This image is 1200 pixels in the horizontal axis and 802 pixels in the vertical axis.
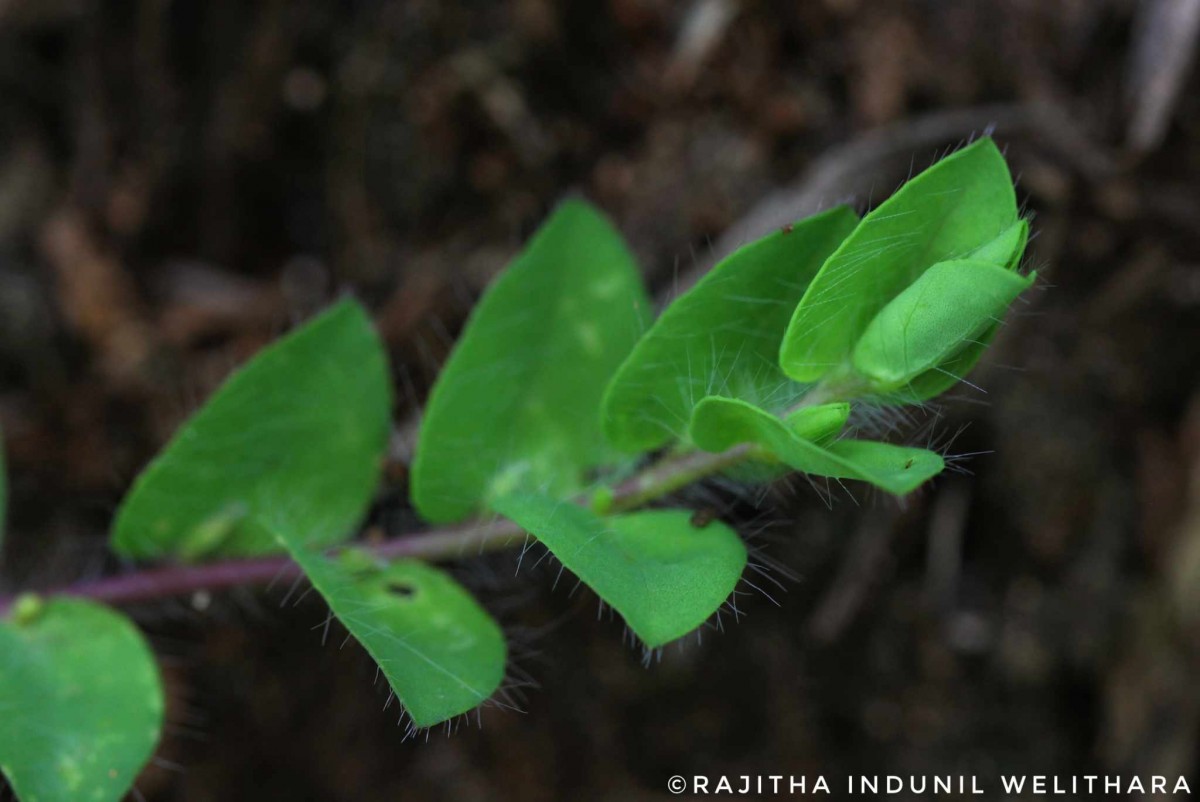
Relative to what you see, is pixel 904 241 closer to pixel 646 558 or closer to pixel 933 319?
pixel 933 319

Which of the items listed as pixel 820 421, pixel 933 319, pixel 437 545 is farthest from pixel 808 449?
pixel 437 545

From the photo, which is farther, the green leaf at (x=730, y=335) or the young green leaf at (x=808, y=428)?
the green leaf at (x=730, y=335)

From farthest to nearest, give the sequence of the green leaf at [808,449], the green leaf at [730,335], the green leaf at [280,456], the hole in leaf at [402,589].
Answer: the green leaf at [280,456] < the hole in leaf at [402,589] < the green leaf at [730,335] < the green leaf at [808,449]

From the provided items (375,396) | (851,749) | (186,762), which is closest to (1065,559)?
(851,749)

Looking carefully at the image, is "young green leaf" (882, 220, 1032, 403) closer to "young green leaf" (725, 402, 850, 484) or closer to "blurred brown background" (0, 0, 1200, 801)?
"young green leaf" (725, 402, 850, 484)

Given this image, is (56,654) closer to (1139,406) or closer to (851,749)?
(851,749)

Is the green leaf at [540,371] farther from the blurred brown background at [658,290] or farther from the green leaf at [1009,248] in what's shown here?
the green leaf at [1009,248]

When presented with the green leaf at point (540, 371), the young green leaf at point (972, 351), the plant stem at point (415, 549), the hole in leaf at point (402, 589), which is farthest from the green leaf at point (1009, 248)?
the hole in leaf at point (402, 589)
